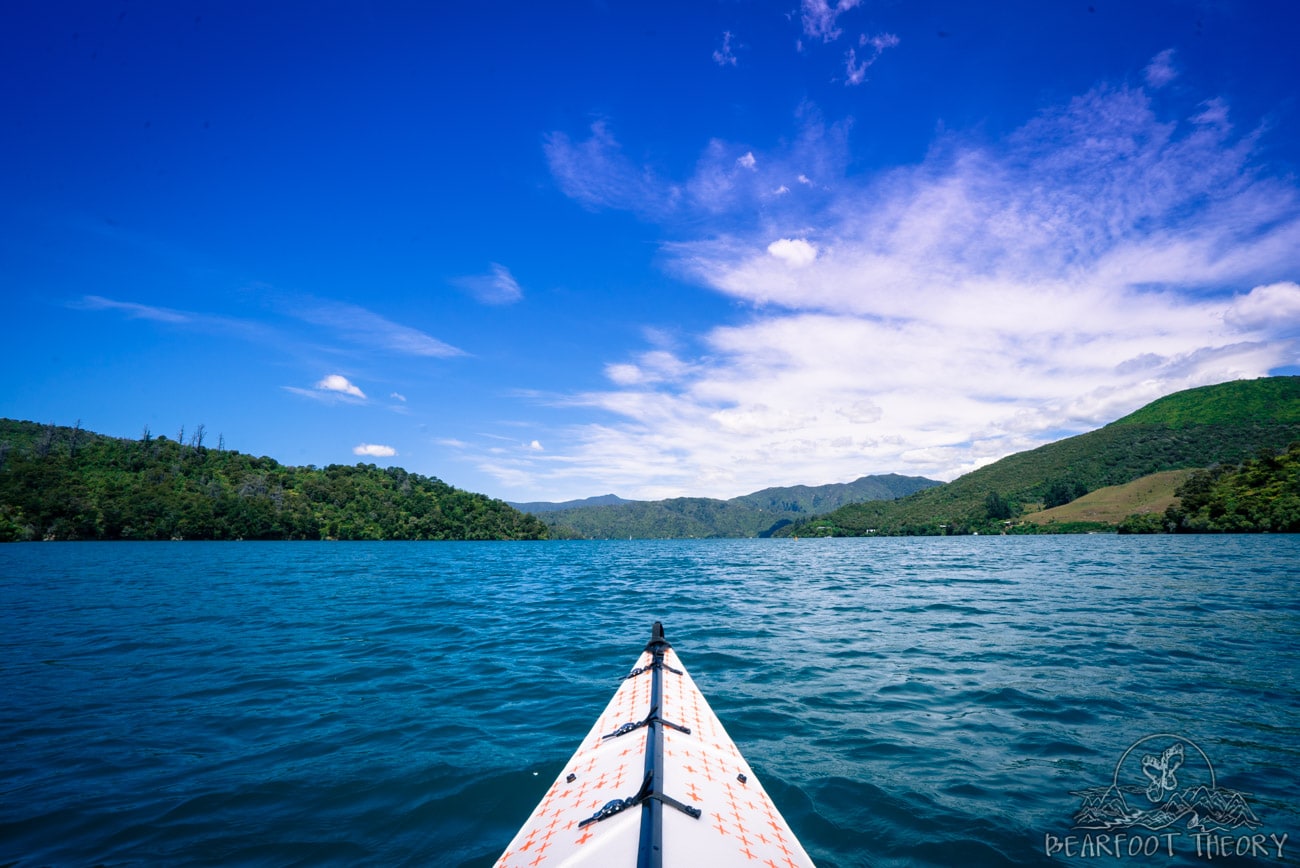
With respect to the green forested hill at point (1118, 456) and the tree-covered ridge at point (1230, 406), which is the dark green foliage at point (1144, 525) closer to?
the green forested hill at point (1118, 456)

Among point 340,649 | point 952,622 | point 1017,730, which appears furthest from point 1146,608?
point 340,649

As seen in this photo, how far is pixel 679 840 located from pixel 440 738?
5.55m

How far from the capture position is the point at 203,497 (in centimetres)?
11325

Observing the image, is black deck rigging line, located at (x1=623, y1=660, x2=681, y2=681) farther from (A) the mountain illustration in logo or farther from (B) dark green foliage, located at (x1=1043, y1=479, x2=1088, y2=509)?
(B) dark green foliage, located at (x1=1043, y1=479, x2=1088, y2=509)

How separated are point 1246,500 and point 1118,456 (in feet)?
331

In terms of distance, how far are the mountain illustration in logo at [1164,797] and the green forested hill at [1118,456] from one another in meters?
156

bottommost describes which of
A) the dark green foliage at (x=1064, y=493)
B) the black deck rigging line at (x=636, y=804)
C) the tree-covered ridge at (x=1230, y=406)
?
the black deck rigging line at (x=636, y=804)

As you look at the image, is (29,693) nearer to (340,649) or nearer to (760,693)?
(340,649)

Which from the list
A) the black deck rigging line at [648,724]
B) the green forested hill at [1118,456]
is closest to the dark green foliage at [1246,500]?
the green forested hill at [1118,456]

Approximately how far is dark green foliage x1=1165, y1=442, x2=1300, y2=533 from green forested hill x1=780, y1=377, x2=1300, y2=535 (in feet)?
192

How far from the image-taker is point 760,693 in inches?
377

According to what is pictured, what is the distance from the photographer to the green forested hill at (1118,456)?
13262cm

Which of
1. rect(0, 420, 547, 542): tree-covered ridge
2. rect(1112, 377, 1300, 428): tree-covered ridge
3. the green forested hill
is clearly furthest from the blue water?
rect(1112, 377, 1300, 428): tree-covered ridge

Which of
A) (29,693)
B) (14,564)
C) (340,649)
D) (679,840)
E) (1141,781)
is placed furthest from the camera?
(14,564)
